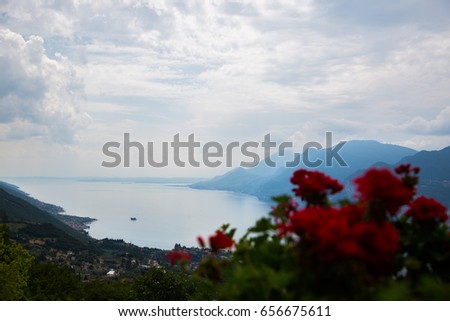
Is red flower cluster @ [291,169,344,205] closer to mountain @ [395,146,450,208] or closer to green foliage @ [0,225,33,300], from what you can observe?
green foliage @ [0,225,33,300]

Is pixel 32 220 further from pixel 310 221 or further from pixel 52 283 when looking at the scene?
pixel 310 221

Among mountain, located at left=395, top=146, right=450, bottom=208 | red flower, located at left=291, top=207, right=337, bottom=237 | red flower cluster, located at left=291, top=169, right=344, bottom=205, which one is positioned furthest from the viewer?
mountain, located at left=395, top=146, right=450, bottom=208

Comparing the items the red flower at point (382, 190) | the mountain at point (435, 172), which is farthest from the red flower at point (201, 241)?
the mountain at point (435, 172)

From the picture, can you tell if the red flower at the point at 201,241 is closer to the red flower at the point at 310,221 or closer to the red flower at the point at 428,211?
the red flower at the point at 310,221

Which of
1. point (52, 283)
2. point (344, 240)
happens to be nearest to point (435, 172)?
point (52, 283)

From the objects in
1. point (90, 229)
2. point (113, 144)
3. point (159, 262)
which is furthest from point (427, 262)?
point (90, 229)

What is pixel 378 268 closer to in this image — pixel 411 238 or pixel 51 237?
pixel 411 238

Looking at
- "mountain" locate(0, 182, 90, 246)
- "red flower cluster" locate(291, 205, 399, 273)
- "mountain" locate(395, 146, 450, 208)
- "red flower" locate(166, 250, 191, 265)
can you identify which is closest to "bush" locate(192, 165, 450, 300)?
"red flower cluster" locate(291, 205, 399, 273)
